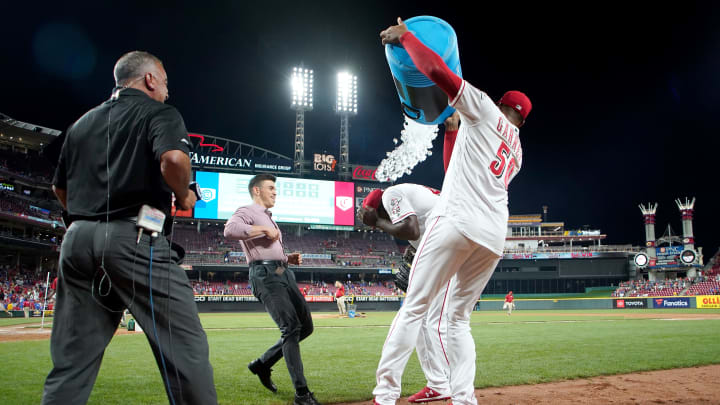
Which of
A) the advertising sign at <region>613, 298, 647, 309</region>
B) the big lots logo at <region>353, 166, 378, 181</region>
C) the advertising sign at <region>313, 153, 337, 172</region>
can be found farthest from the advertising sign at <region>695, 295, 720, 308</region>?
the advertising sign at <region>313, 153, 337, 172</region>

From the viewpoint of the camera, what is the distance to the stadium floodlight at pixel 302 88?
155 ft

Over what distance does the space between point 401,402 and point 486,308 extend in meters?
34.5

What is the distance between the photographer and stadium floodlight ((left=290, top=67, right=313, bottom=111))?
155 feet

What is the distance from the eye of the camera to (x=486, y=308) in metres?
36.6

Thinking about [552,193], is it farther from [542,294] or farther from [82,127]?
[82,127]

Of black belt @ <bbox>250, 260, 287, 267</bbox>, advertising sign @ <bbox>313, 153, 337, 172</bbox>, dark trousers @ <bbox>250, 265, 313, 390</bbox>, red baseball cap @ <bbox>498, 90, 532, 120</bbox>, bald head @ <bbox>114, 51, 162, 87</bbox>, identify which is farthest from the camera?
advertising sign @ <bbox>313, 153, 337, 172</bbox>

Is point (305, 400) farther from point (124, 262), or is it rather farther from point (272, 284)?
point (124, 262)

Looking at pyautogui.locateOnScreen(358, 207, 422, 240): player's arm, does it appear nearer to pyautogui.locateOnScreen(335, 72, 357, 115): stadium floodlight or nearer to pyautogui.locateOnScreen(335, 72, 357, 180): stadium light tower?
pyautogui.locateOnScreen(335, 72, 357, 180): stadium light tower

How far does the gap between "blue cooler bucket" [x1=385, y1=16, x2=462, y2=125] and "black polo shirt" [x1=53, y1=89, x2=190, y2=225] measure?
1.97 m

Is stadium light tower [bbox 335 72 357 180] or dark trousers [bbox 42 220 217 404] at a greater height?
stadium light tower [bbox 335 72 357 180]

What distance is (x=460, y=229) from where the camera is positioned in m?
3.08

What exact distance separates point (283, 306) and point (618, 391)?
132 inches

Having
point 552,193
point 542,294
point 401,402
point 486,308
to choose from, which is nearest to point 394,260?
point 486,308

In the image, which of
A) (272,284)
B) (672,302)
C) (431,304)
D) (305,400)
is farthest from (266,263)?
(672,302)
